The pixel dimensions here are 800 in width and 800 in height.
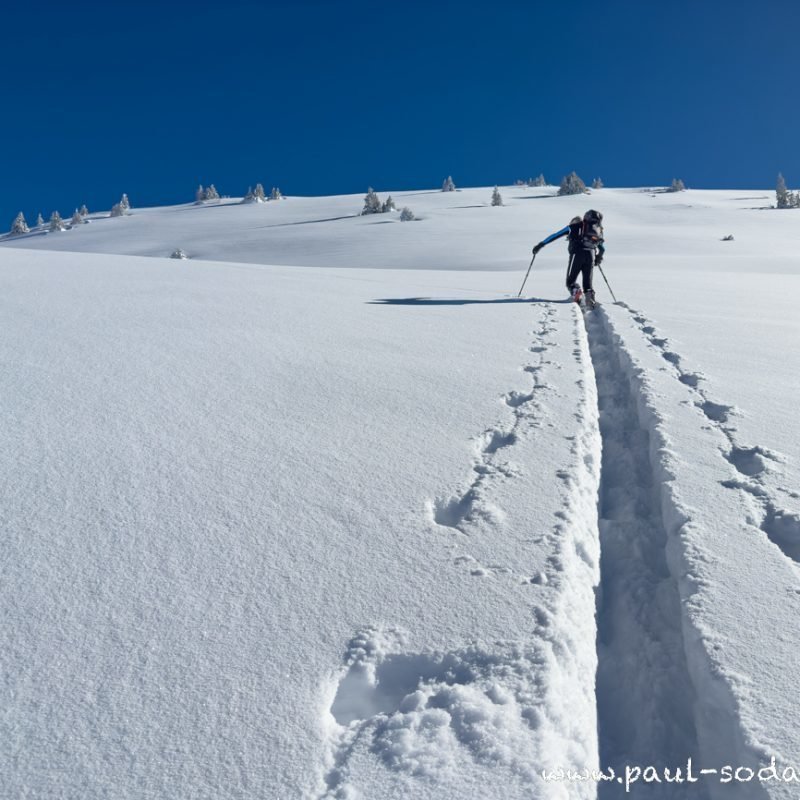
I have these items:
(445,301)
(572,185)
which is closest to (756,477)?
(445,301)

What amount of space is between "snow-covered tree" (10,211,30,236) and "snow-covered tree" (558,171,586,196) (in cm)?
4950

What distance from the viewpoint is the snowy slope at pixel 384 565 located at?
1.70 m

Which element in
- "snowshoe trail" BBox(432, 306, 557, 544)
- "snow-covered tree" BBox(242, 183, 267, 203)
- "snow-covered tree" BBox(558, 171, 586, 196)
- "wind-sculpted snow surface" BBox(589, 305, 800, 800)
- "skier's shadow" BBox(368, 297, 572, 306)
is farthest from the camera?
"snow-covered tree" BBox(242, 183, 267, 203)

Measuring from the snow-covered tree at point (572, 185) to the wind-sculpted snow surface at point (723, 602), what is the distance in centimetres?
5436

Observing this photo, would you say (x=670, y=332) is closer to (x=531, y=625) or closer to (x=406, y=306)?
(x=406, y=306)

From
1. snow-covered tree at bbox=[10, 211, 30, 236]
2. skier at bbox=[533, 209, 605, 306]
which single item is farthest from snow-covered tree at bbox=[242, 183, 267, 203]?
skier at bbox=[533, 209, 605, 306]

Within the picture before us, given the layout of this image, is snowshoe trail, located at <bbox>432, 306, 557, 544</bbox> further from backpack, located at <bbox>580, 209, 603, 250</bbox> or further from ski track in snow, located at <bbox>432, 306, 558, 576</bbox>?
backpack, located at <bbox>580, 209, 603, 250</bbox>

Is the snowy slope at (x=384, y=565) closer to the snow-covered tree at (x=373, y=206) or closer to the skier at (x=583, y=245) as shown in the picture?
the skier at (x=583, y=245)

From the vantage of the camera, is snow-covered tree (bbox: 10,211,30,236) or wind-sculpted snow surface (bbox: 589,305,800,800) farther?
snow-covered tree (bbox: 10,211,30,236)

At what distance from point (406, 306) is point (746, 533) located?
21.5 feet

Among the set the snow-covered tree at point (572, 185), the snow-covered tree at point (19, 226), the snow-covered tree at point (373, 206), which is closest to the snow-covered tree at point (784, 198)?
the snow-covered tree at point (572, 185)

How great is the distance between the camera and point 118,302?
290 inches

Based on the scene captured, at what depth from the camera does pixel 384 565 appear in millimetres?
2459

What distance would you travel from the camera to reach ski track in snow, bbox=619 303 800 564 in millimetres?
2793
